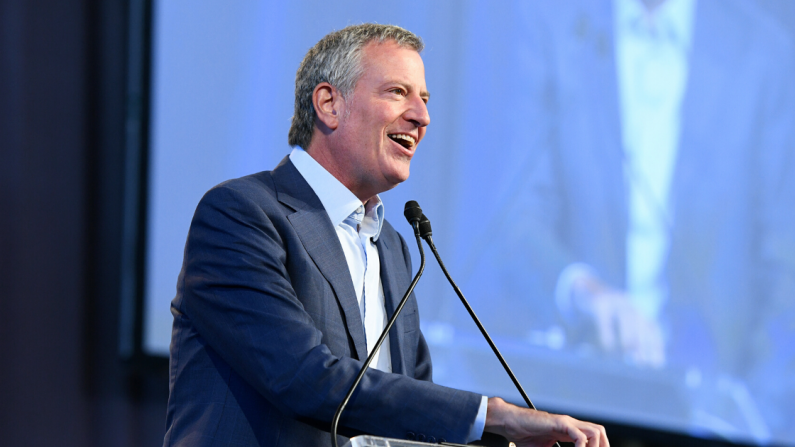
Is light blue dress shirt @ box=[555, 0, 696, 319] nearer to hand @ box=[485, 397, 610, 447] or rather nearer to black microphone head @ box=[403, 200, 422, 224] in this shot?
black microphone head @ box=[403, 200, 422, 224]

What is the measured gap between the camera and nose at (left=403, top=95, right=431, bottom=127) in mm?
1915

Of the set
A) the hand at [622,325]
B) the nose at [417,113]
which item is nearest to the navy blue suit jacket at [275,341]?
the nose at [417,113]

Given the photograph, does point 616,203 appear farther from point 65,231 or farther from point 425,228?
point 65,231

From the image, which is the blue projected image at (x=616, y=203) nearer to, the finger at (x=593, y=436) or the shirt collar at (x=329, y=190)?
the shirt collar at (x=329, y=190)

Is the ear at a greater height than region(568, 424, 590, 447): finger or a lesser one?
greater

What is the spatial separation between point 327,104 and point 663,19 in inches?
63.0

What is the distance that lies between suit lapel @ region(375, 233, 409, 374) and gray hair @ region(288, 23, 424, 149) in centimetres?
35

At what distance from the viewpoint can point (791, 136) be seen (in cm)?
277

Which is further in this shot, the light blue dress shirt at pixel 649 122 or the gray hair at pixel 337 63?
the light blue dress shirt at pixel 649 122

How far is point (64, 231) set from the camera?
3730 mm

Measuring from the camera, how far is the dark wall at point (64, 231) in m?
3.59

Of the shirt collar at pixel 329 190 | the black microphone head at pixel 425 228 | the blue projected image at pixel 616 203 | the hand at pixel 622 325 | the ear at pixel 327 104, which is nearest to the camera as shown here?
the black microphone head at pixel 425 228

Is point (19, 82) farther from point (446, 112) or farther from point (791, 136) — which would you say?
point (791, 136)

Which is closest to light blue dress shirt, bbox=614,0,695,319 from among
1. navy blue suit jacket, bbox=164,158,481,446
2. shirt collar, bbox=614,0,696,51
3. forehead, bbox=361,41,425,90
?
shirt collar, bbox=614,0,696,51
